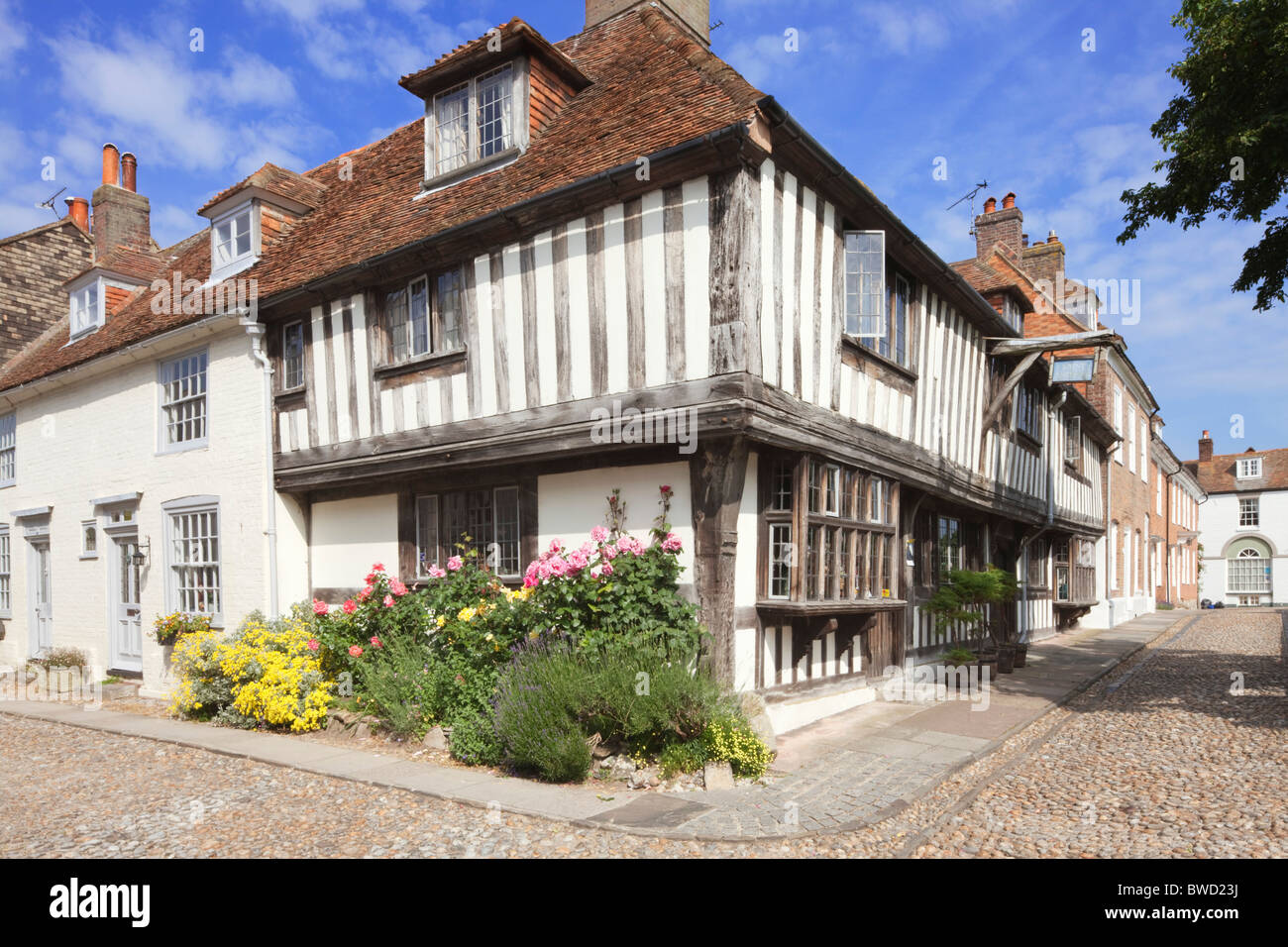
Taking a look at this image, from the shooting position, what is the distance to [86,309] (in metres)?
16.0

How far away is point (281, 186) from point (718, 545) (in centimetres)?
925

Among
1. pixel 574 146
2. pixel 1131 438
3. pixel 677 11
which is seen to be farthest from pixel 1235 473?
pixel 574 146

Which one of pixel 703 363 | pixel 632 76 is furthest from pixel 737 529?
pixel 632 76

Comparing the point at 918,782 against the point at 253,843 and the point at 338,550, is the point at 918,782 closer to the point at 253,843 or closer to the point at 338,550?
the point at 253,843

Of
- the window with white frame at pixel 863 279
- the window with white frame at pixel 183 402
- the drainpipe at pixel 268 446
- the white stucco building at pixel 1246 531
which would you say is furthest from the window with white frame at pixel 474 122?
the white stucco building at pixel 1246 531

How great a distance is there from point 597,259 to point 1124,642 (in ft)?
49.6

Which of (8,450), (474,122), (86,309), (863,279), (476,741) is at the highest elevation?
(474,122)

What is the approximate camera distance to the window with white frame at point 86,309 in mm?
15578

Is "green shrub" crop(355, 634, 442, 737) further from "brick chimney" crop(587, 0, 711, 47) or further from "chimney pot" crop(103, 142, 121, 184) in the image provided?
"chimney pot" crop(103, 142, 121, 184)

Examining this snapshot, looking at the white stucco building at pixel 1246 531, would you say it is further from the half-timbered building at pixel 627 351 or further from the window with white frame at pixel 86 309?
the window with white frame at pixel 86 309

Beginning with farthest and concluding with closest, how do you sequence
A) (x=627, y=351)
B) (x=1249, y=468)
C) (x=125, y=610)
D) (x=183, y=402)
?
(x=1249, y=468) < (x=125, y=610) < (x=183, y=402) < (x=627, y=351)

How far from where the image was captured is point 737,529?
7.57m

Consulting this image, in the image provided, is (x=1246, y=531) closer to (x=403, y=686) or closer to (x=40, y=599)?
(x=403, y=686)

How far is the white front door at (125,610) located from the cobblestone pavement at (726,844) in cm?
406
